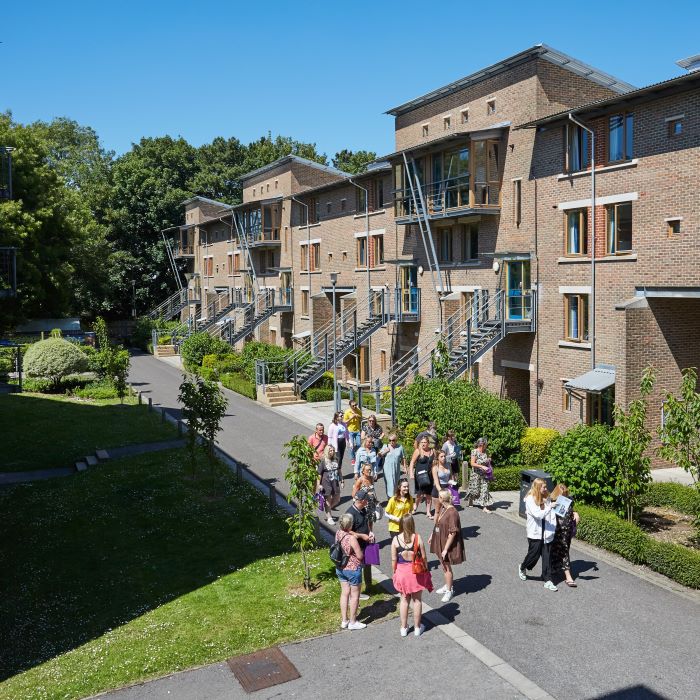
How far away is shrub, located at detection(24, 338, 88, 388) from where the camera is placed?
121 ft

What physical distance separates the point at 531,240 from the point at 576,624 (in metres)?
16.5

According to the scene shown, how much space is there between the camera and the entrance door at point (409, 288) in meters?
33.2

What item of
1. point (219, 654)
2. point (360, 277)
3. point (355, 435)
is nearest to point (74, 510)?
point (355, 435)

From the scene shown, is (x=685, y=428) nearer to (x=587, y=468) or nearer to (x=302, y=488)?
(x=587, y=468)

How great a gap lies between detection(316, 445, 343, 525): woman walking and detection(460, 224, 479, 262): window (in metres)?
14.3

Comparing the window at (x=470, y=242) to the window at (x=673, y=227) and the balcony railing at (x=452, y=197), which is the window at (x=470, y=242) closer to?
the balcony railing at (x=452, y=197)

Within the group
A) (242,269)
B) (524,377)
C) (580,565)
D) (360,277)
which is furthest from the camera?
(242,269)

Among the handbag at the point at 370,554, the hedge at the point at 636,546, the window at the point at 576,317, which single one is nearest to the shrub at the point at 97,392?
the window at the point at 576,317

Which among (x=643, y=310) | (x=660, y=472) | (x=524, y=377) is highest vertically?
(x=643, y=310)

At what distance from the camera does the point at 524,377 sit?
27.4 meters

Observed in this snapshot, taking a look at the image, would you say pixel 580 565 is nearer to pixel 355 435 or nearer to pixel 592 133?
pixel 355 435

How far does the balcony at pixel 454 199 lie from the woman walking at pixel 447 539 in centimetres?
1683

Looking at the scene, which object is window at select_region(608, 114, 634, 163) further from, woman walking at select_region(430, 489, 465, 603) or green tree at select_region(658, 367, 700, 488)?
woman walking at select_region(430, 489, 465, 603)

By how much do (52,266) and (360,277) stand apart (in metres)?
19.1
